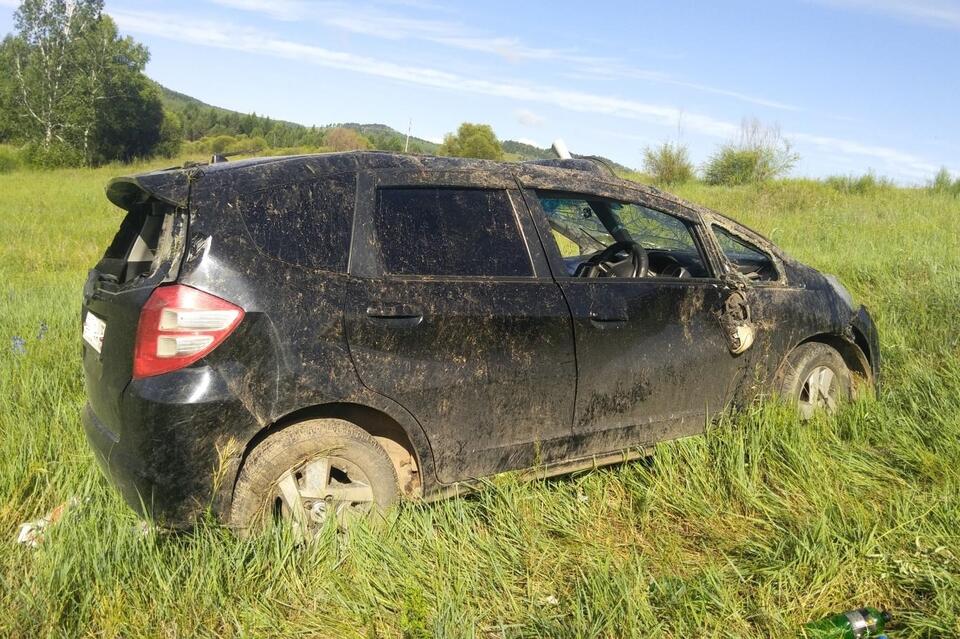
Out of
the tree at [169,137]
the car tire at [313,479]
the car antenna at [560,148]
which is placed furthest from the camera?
the tree at [169,137]

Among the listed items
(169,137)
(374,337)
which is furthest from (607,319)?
(169,137)

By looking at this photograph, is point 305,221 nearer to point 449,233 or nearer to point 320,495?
point 449,233

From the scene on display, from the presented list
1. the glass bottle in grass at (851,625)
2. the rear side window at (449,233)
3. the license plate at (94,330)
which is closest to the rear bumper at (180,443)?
the license plate at (94,330)

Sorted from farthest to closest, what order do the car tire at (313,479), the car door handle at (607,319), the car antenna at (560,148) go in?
the car antenna at (560,148) < the car door handle at (607,319) < the car tire at (313,479)

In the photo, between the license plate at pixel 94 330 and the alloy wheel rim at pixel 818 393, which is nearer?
the license plate at pixel 94 330

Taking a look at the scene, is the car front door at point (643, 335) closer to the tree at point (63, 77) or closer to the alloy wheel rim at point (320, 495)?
the alloy wheel rim at point (320, 495)

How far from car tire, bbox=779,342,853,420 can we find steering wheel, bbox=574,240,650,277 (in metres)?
1.03

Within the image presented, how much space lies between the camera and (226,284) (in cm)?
276

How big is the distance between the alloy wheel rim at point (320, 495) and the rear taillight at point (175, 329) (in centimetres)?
58

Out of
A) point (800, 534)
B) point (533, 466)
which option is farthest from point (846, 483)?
point (533, 466)

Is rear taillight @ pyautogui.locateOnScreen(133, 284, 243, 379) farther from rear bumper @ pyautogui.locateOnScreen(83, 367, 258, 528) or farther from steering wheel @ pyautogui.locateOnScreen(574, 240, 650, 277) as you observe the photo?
steering wheel @ pyautogui.locateOnScreen(574, 240, 650, 277)

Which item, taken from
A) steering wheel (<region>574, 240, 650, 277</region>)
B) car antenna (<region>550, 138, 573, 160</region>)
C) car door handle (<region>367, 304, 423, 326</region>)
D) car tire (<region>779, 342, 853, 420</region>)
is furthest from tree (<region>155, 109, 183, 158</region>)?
car door handle (<region>367, 304, 423, 326</region>)

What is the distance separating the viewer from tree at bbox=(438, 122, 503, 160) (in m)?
29.6

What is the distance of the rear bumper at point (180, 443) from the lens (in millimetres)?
2674
